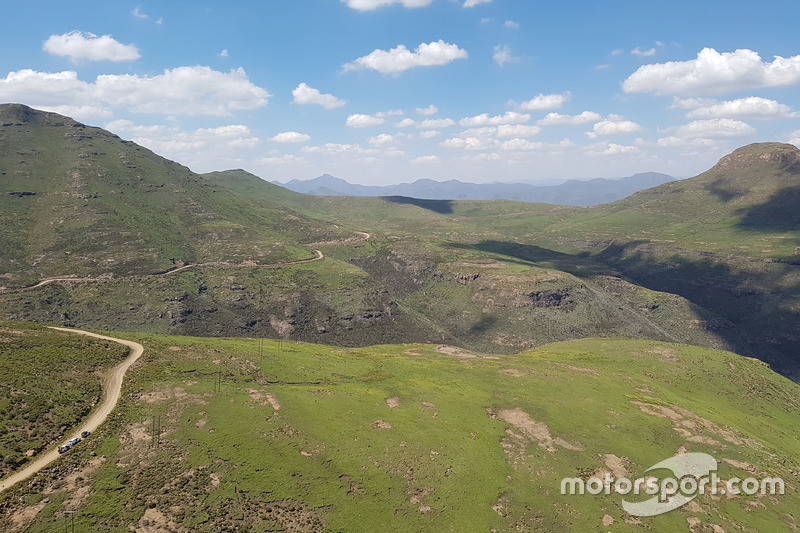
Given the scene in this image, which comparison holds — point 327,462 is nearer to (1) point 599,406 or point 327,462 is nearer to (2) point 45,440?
(2) point 45,440

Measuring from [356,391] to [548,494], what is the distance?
32.4 meters

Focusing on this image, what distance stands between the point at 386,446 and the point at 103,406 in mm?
36883

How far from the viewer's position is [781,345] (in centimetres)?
15300

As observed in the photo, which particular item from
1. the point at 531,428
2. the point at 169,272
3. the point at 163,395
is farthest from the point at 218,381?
the point at 169,272

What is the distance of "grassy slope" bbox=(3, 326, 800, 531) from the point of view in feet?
124

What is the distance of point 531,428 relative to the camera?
5794 cm

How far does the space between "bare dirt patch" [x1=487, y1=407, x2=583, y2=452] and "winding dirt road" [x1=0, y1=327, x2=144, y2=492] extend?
5338 centimetres

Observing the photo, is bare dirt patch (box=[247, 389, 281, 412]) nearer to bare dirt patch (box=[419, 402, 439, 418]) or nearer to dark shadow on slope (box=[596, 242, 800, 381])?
bare dirt patch (box=[419, 402, 439, 418])

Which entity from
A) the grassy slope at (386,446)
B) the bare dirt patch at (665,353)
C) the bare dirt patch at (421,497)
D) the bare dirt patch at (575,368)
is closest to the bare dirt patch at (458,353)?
the bare dirt patch at (575,368)

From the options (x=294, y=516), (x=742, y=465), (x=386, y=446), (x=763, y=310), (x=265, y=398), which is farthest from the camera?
(x=763, y=310)

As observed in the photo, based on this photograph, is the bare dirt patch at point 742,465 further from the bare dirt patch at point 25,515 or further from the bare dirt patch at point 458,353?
the bare dirt patch at point 25,515

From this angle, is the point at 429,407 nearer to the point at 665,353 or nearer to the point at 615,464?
the point at 615,464

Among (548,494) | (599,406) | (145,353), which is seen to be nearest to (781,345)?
(599,406)

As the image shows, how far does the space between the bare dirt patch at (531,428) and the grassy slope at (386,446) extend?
0.65 meters
